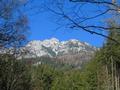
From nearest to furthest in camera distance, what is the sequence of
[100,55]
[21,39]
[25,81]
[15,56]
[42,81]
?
[21,39], [15,56], [25,81], [100,55], [42,81]

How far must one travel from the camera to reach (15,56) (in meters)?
41.3

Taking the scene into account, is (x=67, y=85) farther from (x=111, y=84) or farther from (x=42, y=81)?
(x=111, y=84)

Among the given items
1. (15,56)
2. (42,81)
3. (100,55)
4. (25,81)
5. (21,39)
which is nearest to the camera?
(21,39)

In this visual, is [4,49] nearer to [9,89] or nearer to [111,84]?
[9,89]

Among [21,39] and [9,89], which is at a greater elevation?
[21,39]

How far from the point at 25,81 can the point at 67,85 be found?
78.0 m

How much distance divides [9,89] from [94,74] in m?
55.5

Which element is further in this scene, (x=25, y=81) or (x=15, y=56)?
(x=25, y=81)

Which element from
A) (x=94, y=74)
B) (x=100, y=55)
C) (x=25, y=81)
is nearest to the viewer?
(x=25, y=81)

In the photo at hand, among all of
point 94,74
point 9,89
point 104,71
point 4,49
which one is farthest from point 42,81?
point 4,49

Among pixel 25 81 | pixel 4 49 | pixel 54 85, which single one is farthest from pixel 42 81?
pixel 4 49

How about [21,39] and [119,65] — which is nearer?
[21,39]

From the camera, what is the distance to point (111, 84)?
9119 cm

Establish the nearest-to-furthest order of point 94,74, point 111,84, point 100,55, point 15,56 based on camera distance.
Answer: point 15,56
point 100,55
point 111,84
point 94,74
